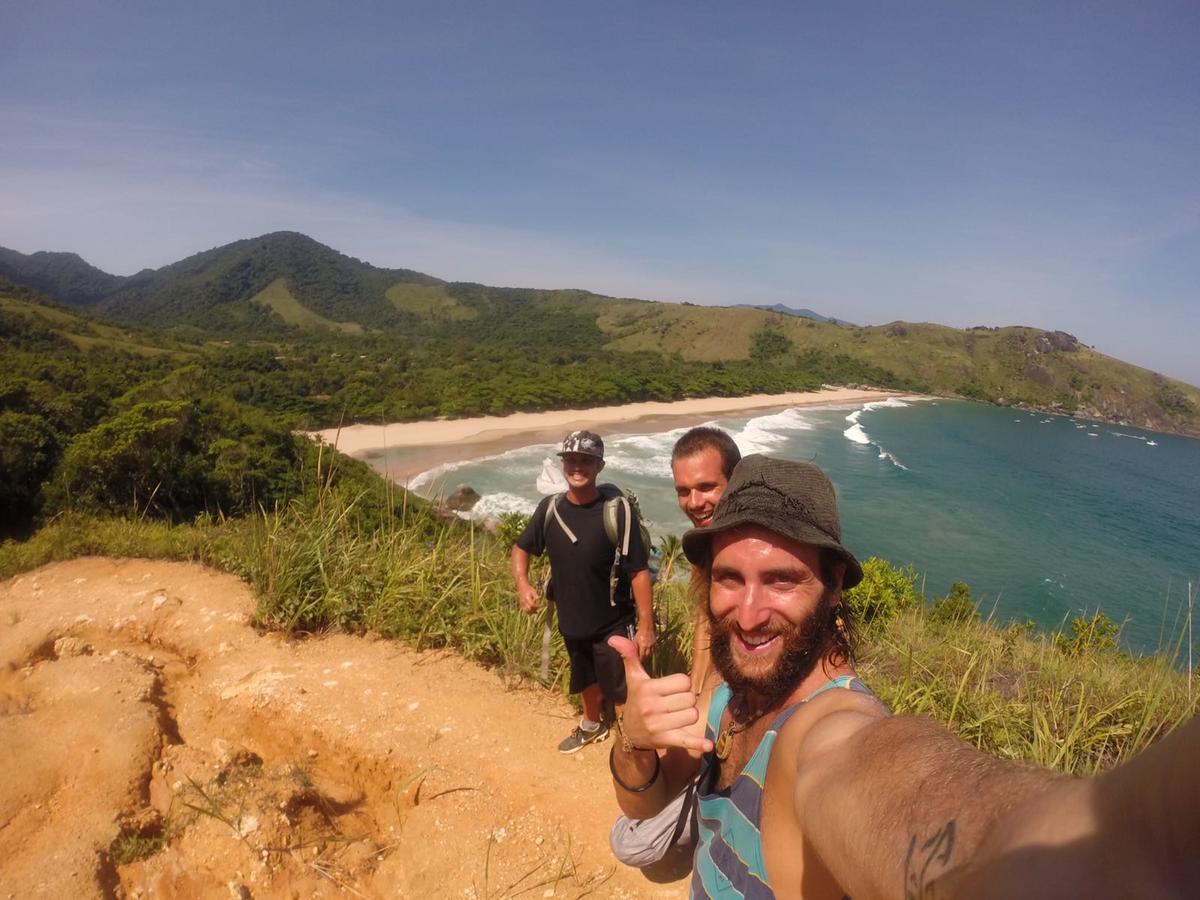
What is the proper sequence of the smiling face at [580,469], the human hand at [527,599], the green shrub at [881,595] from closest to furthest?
the smiling face at [580,469]
the human hand at [527,599]
the green shrub at [881,595]

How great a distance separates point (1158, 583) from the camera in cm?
2664

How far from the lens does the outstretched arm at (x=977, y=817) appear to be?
532 millimetres

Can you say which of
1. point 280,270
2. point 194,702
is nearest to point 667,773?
point 194,702

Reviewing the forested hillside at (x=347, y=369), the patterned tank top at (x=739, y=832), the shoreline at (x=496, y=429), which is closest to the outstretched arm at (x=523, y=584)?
the patterned tank top at (x=739, y=832)

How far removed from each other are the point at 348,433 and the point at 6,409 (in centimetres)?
2796

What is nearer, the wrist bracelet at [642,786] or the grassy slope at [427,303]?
the wrist bracelet at [642,786]

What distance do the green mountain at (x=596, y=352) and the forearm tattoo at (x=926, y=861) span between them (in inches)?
1820

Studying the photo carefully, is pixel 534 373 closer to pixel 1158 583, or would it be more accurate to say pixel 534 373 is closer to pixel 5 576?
pixel 1158 583

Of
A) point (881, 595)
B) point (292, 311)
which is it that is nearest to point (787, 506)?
point (881, 595)

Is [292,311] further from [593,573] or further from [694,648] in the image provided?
[694,648]

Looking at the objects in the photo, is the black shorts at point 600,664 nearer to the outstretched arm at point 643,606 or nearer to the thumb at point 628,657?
the outstretched arm at point 643,606

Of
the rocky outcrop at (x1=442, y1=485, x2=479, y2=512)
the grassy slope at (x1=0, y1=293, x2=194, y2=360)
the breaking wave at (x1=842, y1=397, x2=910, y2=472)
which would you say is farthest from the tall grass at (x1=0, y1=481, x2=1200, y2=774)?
the grassy slope at (x1=0, y1=293, x2=194, y2=360)

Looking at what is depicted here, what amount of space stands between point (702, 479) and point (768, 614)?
3.99 ft

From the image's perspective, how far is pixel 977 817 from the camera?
81cm
